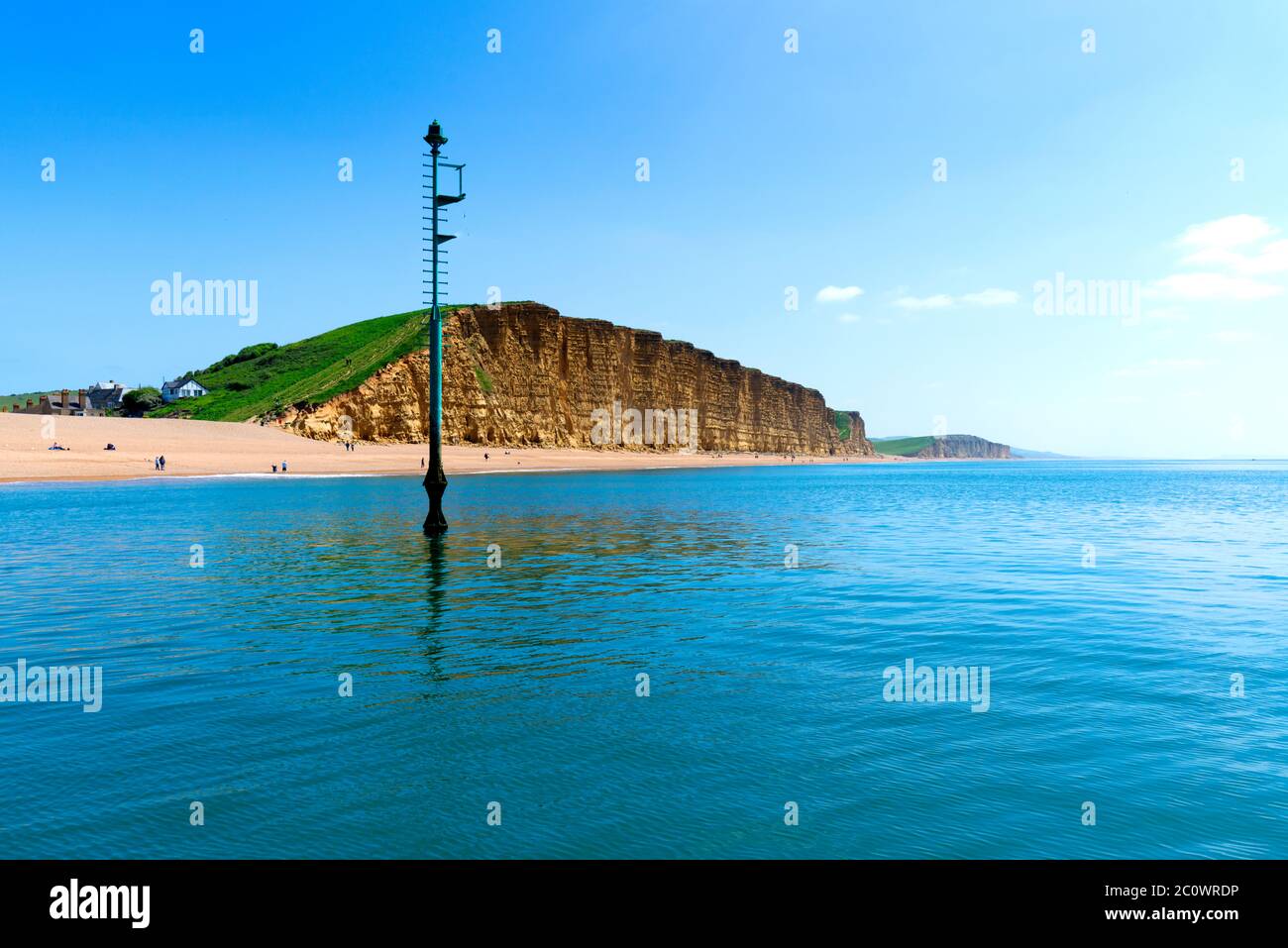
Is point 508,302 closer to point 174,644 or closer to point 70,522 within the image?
point 70,522

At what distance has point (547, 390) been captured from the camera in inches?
4828

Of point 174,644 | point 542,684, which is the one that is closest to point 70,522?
point 174,644

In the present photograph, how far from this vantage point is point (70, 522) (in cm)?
3042

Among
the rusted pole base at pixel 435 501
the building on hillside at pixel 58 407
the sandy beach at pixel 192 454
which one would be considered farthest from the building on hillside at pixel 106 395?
the rusted pole base at pixel 435 501

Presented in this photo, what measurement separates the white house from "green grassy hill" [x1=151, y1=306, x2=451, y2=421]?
6.07 ft

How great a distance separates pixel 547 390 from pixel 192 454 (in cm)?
5382

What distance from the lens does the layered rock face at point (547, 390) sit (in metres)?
105

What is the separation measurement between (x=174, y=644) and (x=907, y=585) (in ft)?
47.1

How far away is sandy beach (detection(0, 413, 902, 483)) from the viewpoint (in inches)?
2554
